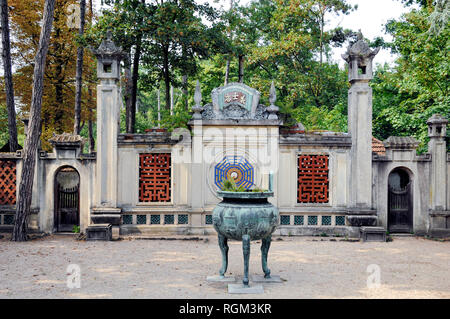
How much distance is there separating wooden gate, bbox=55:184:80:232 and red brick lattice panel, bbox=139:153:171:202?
1.86 meters

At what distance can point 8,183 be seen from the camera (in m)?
11.0

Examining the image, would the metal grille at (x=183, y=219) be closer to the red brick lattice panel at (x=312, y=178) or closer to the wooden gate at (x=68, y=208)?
the wooden gate at (x=68, y=208)

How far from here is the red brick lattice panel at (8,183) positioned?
1102 cm

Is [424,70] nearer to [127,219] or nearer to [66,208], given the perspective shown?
[127,219]

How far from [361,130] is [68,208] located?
8.31m

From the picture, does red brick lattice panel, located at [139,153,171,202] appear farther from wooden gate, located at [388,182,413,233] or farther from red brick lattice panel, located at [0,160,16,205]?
wooden gate, located at [388,182,413,233]

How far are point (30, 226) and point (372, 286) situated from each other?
8836mm

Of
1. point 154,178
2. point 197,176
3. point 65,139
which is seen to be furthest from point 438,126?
point 65,139

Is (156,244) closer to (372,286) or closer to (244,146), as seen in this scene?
(244,146)

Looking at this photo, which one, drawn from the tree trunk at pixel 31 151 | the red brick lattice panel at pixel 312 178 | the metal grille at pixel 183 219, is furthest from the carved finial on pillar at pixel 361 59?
the tree trunk at pixel 31 151

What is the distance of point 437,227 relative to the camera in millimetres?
11086

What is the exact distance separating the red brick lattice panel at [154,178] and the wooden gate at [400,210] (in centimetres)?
621

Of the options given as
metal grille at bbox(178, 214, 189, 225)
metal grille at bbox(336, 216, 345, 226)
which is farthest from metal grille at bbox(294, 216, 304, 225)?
metal grille at bbox(178, 214, 189, 225)

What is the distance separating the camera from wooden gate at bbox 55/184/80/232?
11.2m
